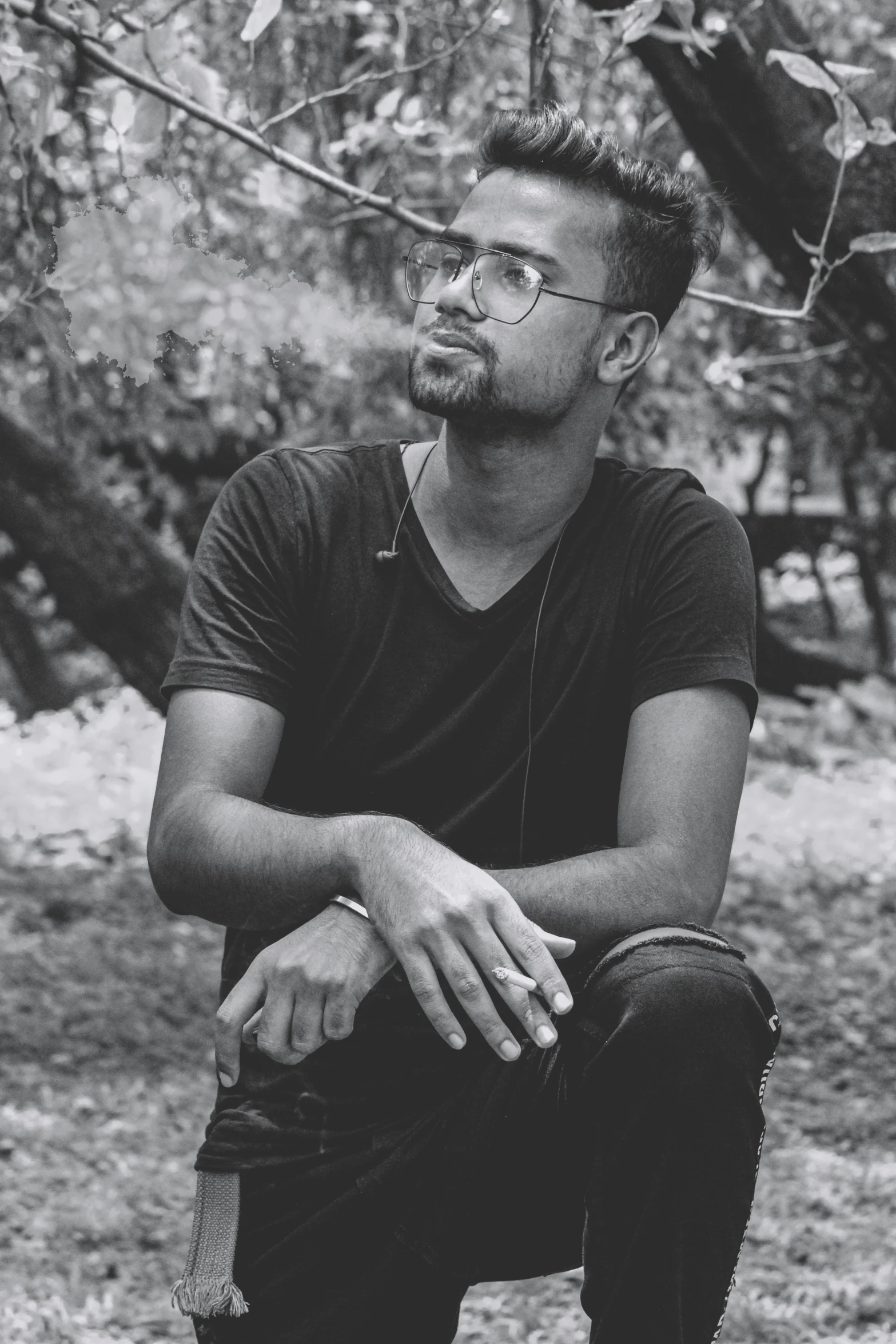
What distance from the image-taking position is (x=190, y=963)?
16.5ft

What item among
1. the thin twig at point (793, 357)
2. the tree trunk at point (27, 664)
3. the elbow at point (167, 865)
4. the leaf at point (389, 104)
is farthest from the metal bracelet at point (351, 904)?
the tree trunk at point (27, 664)

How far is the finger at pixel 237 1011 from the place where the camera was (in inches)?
73.5

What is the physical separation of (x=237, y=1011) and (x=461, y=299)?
1051mm

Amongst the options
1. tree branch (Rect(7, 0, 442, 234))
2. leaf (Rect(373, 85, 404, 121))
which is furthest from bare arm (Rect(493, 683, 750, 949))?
leaf (Rect(373, 85, 404, 121))

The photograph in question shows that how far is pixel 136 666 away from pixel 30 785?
5.49 feet

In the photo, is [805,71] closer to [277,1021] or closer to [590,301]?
[590,301]

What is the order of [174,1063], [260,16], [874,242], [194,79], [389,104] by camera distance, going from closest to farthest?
[260,16] → [874,242] → [194,79] → [389,104] → [174,1063]

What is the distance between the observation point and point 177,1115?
12.8 ft

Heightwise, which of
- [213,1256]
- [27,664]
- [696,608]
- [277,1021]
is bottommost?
[27,664]

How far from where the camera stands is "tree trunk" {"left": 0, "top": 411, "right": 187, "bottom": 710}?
5.59 metres

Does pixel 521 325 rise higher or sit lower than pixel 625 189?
lower

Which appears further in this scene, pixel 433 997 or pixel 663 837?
pixel 663 837

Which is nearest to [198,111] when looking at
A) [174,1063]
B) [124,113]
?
[124,113]

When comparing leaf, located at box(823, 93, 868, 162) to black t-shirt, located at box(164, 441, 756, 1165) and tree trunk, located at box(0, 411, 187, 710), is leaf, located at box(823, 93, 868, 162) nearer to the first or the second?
black t-shirt, located at box(164, 441, 756, 1165)
